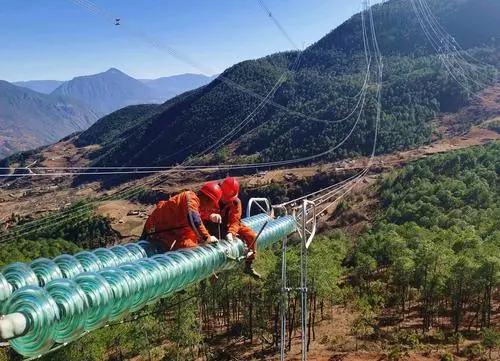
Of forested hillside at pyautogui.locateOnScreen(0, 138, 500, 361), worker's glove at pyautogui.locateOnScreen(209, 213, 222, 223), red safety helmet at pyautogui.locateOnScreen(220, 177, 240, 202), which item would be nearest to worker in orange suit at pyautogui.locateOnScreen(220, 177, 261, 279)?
red safety helmet at pyautogui.locateOnScreen(220, 177, 240, 202)

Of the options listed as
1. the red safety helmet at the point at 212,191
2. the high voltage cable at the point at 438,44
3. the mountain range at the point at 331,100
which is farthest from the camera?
the high voltage cable at the point at 438,44

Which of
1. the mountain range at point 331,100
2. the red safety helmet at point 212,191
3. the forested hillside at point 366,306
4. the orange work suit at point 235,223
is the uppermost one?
the mountain range at point 331,100

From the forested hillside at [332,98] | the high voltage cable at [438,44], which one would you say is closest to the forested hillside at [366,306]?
the forested hillside at [332,98]

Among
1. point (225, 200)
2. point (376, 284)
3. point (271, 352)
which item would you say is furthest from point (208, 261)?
point (376, 284)

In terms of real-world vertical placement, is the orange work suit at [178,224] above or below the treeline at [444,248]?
above

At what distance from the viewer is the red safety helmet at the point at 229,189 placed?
985 cm

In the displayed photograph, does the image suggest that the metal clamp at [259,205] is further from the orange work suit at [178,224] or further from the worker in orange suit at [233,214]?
the orange work suit at [178,224]

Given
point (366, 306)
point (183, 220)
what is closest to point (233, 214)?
point (183, 220)

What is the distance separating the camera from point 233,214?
32.9ft

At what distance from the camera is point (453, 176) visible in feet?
211

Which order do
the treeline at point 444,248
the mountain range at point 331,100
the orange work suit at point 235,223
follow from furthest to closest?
the mountain range at point 331,100
the treeline at point 444,248
the orange work suit at point 235,223

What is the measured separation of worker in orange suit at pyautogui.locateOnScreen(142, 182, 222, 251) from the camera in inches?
354

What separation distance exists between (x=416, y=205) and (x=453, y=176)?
12.4 metres

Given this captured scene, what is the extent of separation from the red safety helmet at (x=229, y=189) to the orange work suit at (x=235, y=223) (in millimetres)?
98
